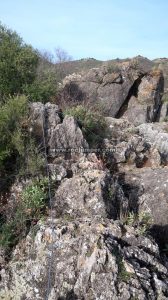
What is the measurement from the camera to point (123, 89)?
1970cm

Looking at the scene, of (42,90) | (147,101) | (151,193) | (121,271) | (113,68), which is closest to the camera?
(121,271)

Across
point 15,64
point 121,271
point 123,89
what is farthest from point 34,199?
point 123,89

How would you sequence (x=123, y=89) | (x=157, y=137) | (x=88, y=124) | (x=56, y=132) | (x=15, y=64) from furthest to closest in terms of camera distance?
(x=123, y=89), (x=15, y=64), (x=157, y=137), (x=88, y=124), (x=56, y=132)

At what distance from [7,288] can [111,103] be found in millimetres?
13536

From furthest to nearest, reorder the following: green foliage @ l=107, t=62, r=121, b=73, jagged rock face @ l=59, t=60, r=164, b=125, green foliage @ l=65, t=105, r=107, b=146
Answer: green foliage @ l=107, t=62, r=121, b=73 → jagged rock face @ l=59, t=60, r=164, b=125 → green foliage @ l=65, t=105, r=107, b=146

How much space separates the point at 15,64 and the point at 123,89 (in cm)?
777

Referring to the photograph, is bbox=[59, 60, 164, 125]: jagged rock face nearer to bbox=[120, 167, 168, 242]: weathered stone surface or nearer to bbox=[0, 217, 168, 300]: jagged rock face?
bbox=[120, 167, 168, 242]: weathered stone surface

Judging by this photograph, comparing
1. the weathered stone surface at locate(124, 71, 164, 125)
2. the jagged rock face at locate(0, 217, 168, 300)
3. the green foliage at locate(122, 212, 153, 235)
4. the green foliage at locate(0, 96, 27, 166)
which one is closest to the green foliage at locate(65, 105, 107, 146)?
the green foliage at locate(0, 96, 27, 166)

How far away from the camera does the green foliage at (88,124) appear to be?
9.90m

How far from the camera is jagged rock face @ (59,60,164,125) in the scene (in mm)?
18875

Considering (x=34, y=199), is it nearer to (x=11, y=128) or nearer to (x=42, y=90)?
(x=11, y=128)

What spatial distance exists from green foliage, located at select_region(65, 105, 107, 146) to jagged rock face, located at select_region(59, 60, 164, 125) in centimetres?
774

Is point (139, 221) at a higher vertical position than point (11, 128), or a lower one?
lower

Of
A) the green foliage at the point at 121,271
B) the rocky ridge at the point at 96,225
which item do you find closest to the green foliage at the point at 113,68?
the rocky ridge at the point at 96,225
